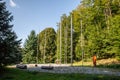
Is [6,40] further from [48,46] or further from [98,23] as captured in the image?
[48,46]

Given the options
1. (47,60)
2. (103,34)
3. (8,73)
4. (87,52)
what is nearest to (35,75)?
(8,73)

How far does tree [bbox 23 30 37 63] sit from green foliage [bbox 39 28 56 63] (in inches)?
120

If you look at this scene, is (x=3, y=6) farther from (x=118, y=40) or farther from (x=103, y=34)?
(x=103, y=34)

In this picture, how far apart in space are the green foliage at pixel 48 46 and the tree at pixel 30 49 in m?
3.05

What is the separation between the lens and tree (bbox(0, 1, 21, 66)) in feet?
63.3

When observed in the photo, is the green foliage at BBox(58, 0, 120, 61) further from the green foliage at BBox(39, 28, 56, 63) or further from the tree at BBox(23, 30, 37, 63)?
the tree at BBox(23, 30, 37, 63)

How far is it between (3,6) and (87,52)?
32876 mm

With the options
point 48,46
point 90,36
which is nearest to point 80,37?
point 90,36

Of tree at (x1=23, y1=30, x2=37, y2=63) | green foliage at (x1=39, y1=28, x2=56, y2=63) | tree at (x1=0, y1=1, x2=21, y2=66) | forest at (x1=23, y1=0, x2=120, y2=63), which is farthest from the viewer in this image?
green foliage at (x1=39, y1=28, x2=56, y2=63)

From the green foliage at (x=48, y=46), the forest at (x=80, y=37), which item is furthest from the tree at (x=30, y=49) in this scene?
the green foliage at (x=48, y=46)

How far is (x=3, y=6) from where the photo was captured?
64.5 feet

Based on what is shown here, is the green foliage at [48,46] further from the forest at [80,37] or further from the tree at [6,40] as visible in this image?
the tree at [6,40]

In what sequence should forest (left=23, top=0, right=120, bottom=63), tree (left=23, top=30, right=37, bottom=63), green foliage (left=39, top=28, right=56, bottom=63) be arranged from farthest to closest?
Result: green foliage (left=39, top=28, right=56, bottom=63) < tree (left=23, top=30, right=37, bottom=63) < forest (left=23, top=0, right=120, bottom=63)

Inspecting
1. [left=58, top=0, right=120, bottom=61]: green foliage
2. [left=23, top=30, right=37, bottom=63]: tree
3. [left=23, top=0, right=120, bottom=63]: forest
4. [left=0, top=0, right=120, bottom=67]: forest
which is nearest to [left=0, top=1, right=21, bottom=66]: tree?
[left=0, top=0, right=120, bottom=67]: forest
